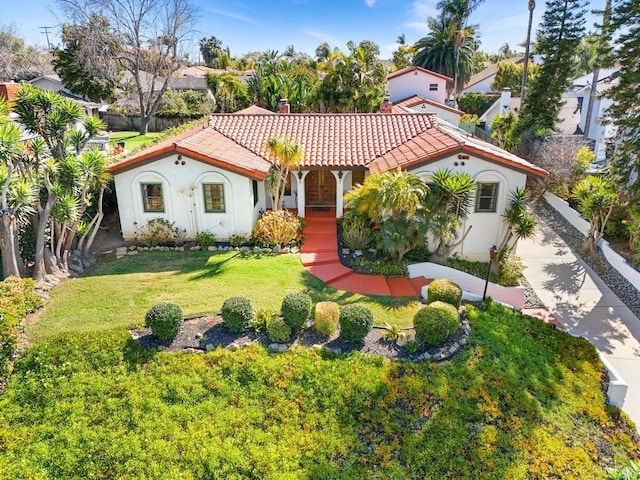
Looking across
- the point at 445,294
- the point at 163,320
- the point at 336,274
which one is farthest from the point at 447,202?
the point at 163,320

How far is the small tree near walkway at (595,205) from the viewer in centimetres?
1786

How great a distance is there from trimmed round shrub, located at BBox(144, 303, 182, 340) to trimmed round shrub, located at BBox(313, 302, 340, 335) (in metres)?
3.60

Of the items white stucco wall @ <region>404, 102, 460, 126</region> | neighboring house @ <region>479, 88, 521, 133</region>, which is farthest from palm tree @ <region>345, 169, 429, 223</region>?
neighboring house @ <region>479, 88, 521, 133</region>

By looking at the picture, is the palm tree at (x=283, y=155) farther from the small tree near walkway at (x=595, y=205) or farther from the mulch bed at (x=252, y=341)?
the small tree near walkway at (x=595, y=205)

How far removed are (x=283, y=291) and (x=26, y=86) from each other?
33.7 feet

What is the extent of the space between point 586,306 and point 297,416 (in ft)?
37.8

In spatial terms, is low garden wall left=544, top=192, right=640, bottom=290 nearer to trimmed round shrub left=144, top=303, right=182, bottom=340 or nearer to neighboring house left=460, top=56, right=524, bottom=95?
trimmed round shrub left=144, top=303, right=182, bottom=340

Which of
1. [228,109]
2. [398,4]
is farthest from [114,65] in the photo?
[398,4]

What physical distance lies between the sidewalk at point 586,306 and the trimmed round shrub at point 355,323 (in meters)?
6.58

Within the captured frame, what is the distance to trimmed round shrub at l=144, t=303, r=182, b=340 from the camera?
10.8m

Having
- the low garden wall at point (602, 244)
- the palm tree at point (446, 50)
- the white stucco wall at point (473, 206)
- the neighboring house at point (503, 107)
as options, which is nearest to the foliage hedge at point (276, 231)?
the white stucco wall at point (473, 206)

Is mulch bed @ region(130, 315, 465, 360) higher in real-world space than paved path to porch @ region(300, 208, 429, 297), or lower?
lower

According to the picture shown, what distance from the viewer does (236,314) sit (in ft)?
37.0

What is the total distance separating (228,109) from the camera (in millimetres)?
44906
